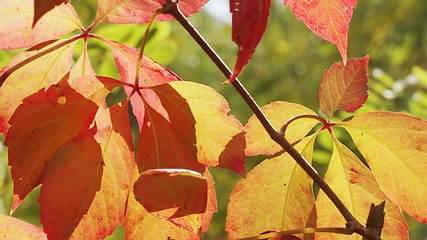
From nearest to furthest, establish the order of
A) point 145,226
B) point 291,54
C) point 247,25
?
1. point 247,25
2. point 145,226
3. point 291,54

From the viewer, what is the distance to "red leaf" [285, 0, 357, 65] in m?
0.48

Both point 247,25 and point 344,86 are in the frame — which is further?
point 344,86

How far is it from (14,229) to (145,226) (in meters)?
0.11

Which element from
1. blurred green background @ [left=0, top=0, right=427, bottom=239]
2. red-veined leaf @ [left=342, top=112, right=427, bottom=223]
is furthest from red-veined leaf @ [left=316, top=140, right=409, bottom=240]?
blurred green background @ [left=0, top=0, right=427, bottom=239]

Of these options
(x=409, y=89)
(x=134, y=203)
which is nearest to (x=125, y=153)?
(x=134, y=203)

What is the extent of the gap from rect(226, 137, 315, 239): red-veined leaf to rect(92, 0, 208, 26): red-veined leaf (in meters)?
0.15

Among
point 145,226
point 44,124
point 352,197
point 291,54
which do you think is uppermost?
point 44,124

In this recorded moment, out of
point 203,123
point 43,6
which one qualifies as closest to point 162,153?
point 203,123

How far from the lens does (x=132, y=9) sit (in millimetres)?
526

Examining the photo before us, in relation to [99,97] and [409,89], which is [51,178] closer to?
[99,97]

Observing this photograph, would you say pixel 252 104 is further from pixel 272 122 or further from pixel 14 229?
pixel 14 229

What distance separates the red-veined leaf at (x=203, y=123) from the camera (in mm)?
493

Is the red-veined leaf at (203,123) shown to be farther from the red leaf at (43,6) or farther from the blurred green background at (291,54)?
the blurred green background at (291,54)

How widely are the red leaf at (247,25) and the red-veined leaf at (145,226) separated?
155 mm
